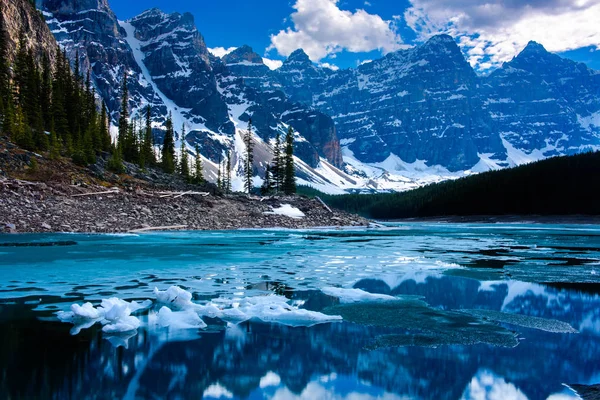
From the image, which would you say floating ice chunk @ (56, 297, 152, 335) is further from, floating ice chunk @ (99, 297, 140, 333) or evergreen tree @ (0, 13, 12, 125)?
evergreen tree @ (0, 13, 12, 125)

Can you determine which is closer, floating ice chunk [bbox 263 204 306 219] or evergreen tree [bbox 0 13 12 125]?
evergreen tree [bbox 0 13 12 125]

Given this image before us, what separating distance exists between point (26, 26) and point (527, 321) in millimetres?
131229

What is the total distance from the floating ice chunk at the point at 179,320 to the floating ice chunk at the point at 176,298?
0.85 meters

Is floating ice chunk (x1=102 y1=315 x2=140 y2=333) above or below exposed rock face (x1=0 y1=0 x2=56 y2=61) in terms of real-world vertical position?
below

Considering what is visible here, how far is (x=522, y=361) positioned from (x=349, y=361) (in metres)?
3.13

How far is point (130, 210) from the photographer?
43125 mm

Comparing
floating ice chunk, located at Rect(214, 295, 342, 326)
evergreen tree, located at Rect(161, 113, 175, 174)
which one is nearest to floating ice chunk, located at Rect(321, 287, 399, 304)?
floating ice chunk, located at Rect(214, 295, 342, 326)

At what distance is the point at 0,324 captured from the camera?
9.67 meters

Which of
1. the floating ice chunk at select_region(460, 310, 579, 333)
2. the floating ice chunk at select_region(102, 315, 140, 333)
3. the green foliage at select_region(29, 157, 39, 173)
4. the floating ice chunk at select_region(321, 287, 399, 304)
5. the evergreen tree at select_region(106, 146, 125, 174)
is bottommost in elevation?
the floating ice chunk at select_region(460, 310, 579, 333)

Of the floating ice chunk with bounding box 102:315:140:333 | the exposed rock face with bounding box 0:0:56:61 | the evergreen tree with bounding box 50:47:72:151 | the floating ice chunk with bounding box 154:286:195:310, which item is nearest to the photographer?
the floating ice chunk with bounding box 102:315:140:333

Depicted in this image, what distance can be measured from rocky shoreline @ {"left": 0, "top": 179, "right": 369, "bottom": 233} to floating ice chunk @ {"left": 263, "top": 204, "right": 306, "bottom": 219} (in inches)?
26.9

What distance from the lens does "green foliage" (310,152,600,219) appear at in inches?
4161

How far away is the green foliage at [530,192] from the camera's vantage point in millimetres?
105694

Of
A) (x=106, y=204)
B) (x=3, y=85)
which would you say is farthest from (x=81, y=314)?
(x=3, y=85)
